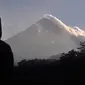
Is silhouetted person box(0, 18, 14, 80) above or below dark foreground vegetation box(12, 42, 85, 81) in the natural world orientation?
below

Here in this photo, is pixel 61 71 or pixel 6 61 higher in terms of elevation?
pixel 61 71

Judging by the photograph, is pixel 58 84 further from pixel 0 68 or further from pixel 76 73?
pixel 0 68

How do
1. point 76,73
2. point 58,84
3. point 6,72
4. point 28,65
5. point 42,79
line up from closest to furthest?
point 6,72
point 58,84
point 76,73
point 42,79
point 28,65

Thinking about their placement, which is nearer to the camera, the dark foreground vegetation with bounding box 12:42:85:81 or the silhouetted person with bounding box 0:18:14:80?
the silhouetted person with bounding box 0:18:14:80

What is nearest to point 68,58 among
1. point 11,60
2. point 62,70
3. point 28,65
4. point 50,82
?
point 62,70

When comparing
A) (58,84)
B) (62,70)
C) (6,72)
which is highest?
(62,70)

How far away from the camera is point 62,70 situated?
143 feet

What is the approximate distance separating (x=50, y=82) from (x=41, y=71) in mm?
7016

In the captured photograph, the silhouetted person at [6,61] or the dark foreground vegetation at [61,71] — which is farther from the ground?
the dark foreground vegetation at [61,71]

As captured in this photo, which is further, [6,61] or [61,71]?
[61,71]

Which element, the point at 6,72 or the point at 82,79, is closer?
the point at 6,72

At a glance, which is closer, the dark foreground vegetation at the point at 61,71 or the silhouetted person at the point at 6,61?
the silhouetted person at the point at 6,61

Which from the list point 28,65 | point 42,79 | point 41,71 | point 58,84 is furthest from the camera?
point 28,65

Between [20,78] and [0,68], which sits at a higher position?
[20,78]
